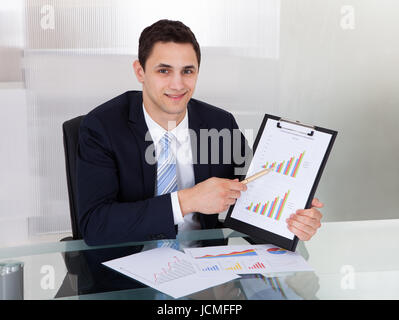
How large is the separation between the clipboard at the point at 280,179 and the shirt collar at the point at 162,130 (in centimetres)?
44

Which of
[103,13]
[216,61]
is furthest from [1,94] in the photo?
[216,61]

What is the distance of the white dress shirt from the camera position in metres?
2.17

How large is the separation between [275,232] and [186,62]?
2.44ft

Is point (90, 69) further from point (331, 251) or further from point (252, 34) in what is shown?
point (331, 251)

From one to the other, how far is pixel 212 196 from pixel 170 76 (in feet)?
1.79

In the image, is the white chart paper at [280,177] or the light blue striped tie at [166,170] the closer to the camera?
the white chart paper at [280,177]

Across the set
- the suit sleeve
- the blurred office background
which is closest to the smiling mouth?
the suit sleeve

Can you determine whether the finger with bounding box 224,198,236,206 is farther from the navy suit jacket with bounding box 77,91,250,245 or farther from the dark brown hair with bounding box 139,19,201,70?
the dark brown hair with bounding box 139,19,201,70

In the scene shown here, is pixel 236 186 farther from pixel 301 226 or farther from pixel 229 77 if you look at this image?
pixel 229 77

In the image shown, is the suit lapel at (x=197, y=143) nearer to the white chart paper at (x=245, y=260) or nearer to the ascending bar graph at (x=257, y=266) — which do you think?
the white chart paper at (x=245, y=260)

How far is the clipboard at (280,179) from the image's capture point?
Result: 1.77 metres

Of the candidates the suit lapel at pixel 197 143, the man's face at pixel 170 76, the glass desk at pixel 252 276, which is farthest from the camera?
the suit lapel at pixel 197 143

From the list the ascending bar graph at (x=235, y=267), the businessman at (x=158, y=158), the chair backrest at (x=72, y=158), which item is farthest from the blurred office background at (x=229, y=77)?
the ascending bar graph at (x=235, y=267)

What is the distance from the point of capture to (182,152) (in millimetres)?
2211
